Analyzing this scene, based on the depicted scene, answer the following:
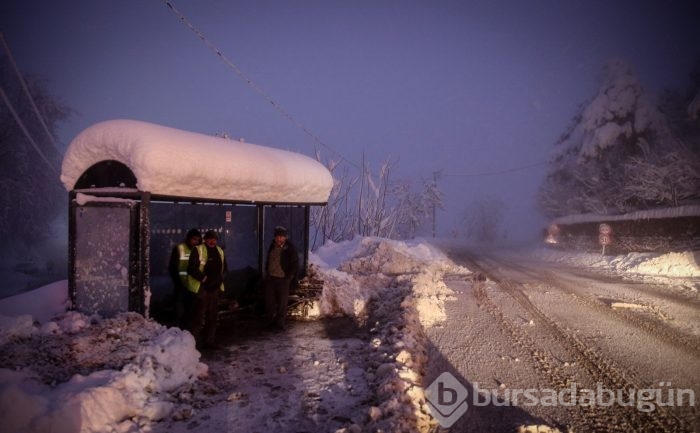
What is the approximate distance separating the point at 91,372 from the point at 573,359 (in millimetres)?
6302

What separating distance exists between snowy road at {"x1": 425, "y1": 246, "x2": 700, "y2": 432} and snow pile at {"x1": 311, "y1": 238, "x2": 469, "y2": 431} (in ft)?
1.19

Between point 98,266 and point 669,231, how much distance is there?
21516 millimetres

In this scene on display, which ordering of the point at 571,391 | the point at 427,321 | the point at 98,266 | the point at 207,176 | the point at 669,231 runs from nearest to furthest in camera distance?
the point at 571,391 → the point at 98,266 → the point at 207,176 → the point at 427,321 → the point at 669,231

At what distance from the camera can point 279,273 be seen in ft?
23.8

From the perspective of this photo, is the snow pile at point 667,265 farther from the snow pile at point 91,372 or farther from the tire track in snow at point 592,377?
the snow pile at point 91,372

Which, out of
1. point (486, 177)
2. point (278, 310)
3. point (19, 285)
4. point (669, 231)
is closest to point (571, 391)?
point (278, 310)

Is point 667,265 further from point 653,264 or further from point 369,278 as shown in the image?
point 369,278

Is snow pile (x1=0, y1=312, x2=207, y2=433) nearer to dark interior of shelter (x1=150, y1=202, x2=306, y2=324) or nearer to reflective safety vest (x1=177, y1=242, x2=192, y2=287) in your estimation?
reflective safety vest (x1=177, y1=242, x2=192, y2=287)

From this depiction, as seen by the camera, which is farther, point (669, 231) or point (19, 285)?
point (19, 285)

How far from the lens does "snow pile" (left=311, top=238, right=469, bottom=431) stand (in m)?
3.82

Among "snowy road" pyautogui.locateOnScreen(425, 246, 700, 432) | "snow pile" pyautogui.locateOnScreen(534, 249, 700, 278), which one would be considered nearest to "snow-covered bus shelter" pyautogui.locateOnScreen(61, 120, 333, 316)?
"snowy road" pyautogui.locateOnScreen(425, 246, 700, 432)

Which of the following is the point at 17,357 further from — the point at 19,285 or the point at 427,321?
the point at 19,285

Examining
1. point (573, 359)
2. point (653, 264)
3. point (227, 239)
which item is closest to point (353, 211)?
point (653, 264)

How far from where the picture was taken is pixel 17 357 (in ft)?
14.1
